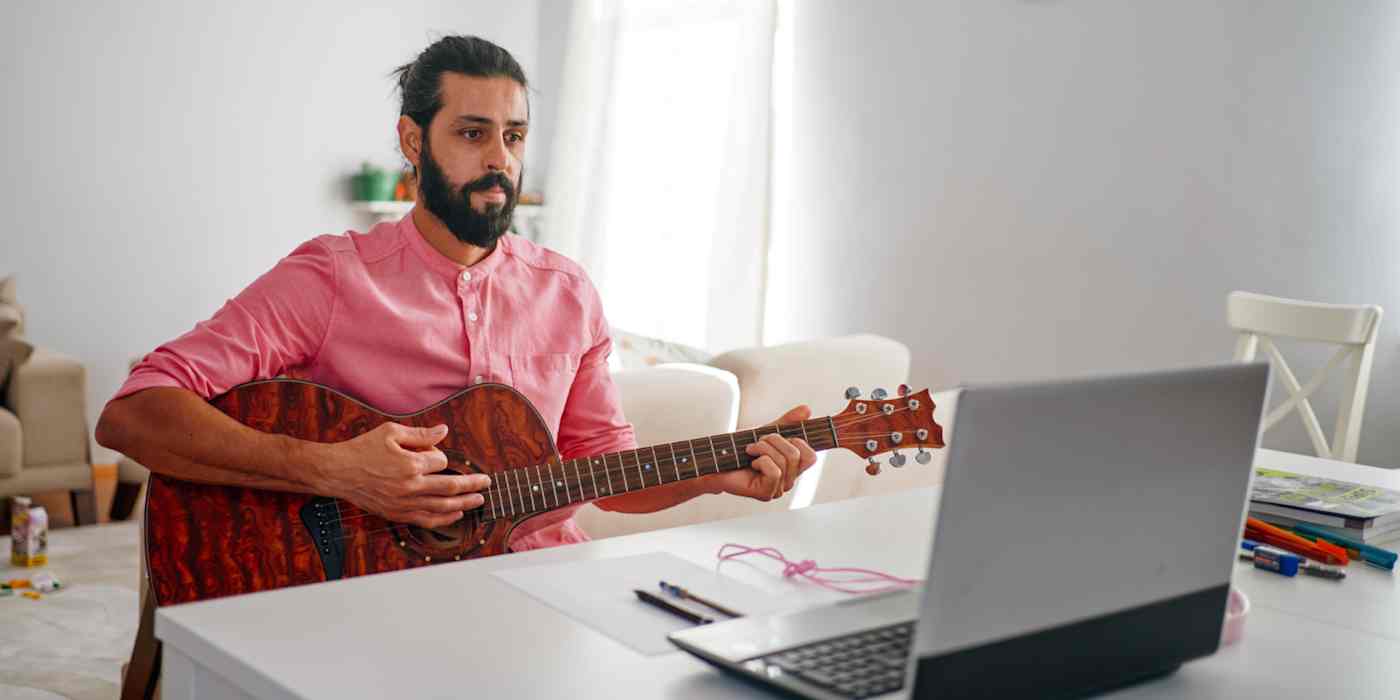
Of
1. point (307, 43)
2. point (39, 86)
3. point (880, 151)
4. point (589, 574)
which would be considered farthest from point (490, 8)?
point (589, 574)

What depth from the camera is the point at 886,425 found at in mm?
1577

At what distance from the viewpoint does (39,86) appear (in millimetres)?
4574

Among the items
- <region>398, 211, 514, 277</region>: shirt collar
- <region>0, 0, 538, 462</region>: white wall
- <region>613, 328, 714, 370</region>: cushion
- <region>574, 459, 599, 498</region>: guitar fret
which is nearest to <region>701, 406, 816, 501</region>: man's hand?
<region>574, 459, 599, 498</region>: guitar fret

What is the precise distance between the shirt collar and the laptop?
99 centimetres

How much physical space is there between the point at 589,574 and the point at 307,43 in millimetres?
4381

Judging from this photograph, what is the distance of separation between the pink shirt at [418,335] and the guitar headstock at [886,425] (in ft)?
1.39

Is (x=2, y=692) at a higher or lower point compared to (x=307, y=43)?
lower

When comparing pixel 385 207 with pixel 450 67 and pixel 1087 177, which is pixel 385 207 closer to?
pixel 1087 177

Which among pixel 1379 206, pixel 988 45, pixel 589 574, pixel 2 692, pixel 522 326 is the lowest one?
pixel 2 692

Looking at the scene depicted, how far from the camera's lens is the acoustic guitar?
5.18ft

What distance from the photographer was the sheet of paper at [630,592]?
3.65 ft

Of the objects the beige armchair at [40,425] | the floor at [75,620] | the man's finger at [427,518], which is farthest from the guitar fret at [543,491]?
the beige armchair at [40,425]

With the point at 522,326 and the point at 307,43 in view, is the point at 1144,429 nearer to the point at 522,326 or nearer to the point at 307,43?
the point at 522,326

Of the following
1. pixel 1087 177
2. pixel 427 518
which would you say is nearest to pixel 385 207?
pixel 1087 177
